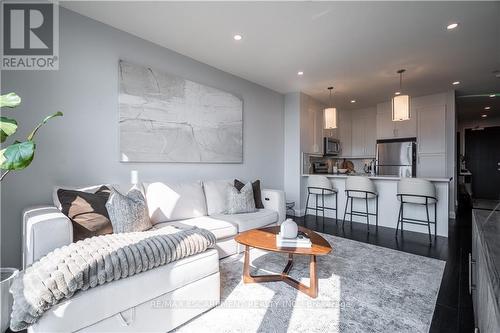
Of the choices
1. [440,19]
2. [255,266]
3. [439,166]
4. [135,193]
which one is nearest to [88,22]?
[135,193]

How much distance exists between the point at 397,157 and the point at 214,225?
15.9 ft

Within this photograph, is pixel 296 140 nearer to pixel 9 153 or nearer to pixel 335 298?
pixel 335 298

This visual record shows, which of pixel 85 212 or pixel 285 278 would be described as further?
pixel 285 278

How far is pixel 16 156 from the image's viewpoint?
1289 millimetres

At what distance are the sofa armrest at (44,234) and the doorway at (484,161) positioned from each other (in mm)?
9860

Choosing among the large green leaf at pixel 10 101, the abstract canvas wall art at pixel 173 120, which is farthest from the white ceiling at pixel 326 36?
the large green leaf at pixel 10 101

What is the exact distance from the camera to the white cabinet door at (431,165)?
15.9ft

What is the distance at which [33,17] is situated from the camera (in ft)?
7.14

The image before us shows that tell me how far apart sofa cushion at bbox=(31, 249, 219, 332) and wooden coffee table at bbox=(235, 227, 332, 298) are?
A: 433 millimetres

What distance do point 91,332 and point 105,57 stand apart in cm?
255

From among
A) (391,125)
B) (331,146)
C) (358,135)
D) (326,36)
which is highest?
(326,36)

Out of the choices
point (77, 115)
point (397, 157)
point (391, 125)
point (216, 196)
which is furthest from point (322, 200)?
point (77, 115)

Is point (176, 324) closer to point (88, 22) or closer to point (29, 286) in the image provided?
point (29, 286)

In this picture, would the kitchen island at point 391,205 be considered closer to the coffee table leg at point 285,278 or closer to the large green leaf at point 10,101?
the coffee table leg at point 285,278
